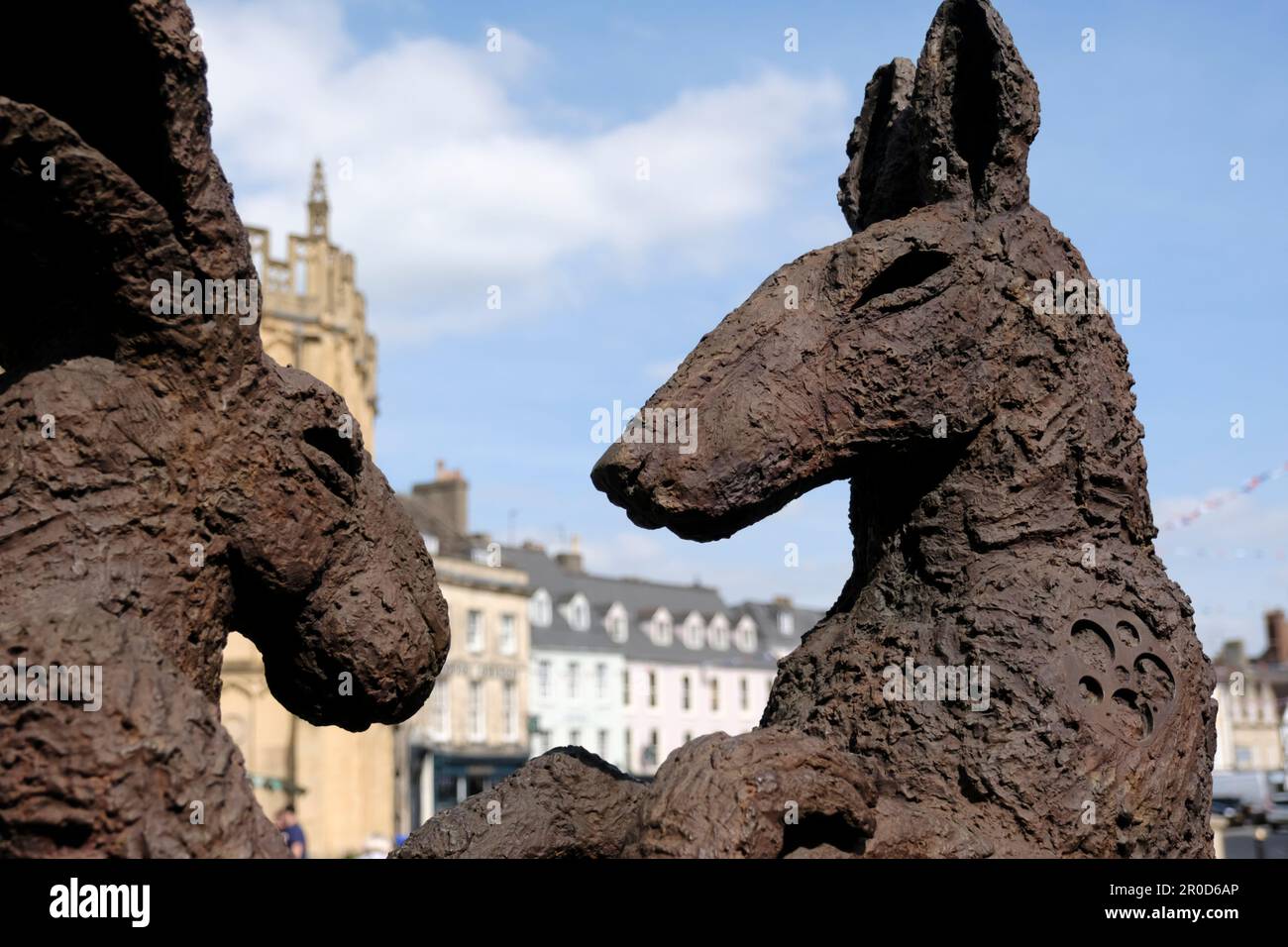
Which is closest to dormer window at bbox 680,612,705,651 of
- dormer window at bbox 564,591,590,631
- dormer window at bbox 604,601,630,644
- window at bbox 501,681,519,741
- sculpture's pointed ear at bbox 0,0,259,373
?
dormer window at bbox 604,601,630,644

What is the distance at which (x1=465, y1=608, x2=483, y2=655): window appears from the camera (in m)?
35.5

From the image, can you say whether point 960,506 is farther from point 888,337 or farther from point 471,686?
point 471,686

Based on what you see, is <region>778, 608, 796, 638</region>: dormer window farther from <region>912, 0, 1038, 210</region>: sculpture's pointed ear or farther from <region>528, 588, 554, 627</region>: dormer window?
<region>912, 0, 1038, 210</region>: sculpture's pointed ear

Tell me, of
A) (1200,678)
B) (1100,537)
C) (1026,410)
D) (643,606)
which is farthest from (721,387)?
(643,606)

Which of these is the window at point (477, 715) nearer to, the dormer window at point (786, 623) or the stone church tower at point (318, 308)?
the stone church tower at point (318, 308)

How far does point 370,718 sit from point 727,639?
150 feet

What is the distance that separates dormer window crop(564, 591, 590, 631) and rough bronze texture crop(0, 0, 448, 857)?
40.2 metres

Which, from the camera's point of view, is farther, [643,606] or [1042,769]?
[643,606]

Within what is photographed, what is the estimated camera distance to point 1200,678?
3146mm

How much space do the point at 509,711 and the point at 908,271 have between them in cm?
3515
